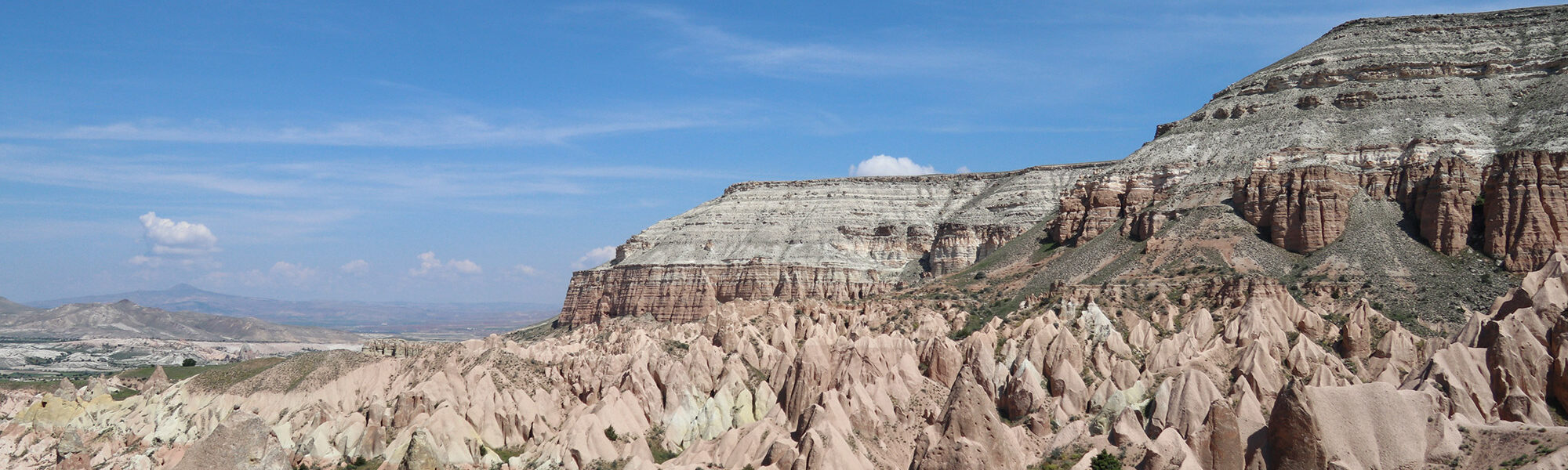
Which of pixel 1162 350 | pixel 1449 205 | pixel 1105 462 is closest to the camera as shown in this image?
pixel 1105 462

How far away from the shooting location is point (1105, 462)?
4703 centimetres

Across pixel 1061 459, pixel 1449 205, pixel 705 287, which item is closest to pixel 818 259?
pixel 705 287

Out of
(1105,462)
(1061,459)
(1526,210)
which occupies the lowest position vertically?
(1061,459)

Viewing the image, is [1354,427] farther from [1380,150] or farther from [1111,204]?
[1111,204]

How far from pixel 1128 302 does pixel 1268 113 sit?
45.0 m

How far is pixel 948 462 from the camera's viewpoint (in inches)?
1858

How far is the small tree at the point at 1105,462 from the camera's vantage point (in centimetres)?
4644

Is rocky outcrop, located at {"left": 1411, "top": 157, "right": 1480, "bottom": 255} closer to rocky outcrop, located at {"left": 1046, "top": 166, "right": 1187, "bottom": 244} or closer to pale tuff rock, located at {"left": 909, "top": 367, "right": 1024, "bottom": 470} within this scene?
rocky outcrop, located at {"left": 1046, "top": 166, "right": 1187, "bottom": 244}

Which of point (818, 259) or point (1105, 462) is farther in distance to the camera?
point (818, 259)

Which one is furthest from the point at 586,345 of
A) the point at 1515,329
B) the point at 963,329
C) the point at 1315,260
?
the point at 1515,329

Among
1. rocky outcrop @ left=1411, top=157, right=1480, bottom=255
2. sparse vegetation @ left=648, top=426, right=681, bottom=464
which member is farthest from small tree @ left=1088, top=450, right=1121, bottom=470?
rocky outcrop @ left=1411, top=157, right=1480, bottom=255

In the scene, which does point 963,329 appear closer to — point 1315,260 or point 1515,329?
point 1315,260

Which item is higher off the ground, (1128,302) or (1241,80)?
(1241,80)

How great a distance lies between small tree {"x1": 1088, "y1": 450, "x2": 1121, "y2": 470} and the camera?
4644 centimetres
